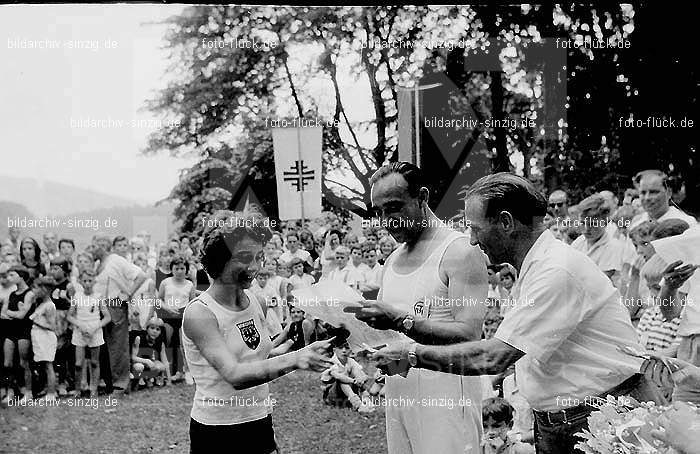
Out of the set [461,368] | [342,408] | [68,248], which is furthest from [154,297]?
[461,368]

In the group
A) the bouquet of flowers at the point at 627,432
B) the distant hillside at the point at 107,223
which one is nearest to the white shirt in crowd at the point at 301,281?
the distant hillside at the point at 107,223

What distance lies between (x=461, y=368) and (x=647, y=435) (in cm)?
91

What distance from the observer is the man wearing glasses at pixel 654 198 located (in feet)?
9.51

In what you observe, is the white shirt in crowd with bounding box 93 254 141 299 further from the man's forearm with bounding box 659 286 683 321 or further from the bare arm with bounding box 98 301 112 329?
the man's forearm with bounding box 659 286 683 321

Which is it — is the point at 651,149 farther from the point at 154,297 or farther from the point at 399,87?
the point at 154,297

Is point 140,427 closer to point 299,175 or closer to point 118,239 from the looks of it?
point 118,239

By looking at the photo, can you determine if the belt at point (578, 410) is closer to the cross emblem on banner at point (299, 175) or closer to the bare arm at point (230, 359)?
the bare arm at point (230, 359)

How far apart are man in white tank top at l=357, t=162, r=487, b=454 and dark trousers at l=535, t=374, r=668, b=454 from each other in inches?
16.2

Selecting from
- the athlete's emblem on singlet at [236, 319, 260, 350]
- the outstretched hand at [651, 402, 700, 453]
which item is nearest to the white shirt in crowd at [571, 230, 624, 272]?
the athlete's emblem on singlet at [236, 319, 260, 350]

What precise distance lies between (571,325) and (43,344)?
86.5 inches

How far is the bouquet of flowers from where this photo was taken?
1.09 meters

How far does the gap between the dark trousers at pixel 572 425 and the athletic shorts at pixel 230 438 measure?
0.83 metres

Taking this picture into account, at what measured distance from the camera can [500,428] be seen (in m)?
2.72

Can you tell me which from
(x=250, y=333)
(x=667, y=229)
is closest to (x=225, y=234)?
(x=250, y=333)
